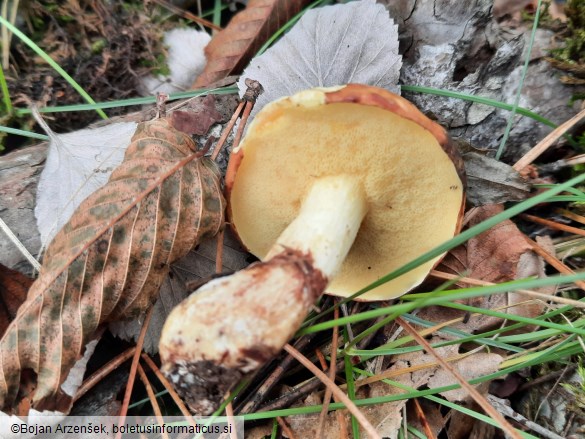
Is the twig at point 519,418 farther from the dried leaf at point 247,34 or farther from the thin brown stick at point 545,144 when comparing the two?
the dried leaf at point 247,34

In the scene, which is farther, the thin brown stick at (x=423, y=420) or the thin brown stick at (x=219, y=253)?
the thin brown stick at (x=219, y=253)

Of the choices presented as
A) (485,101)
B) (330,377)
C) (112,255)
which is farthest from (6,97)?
(485,101)

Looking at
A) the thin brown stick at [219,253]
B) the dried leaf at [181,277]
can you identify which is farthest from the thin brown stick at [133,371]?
the thin brown stick at [219,253]

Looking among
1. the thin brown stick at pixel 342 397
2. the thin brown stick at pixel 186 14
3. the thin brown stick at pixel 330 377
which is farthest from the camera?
the thin brown stick at pixel 186 14

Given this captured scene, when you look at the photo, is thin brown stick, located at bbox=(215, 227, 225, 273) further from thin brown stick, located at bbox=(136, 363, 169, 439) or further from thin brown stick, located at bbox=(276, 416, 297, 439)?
thin brown stick, located at bbox=(276, 416, 297, 439)

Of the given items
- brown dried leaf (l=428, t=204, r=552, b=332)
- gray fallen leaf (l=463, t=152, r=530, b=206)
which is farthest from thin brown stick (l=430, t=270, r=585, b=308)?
gray fallen leaf (l=463, t=152, r=530, b=206)
